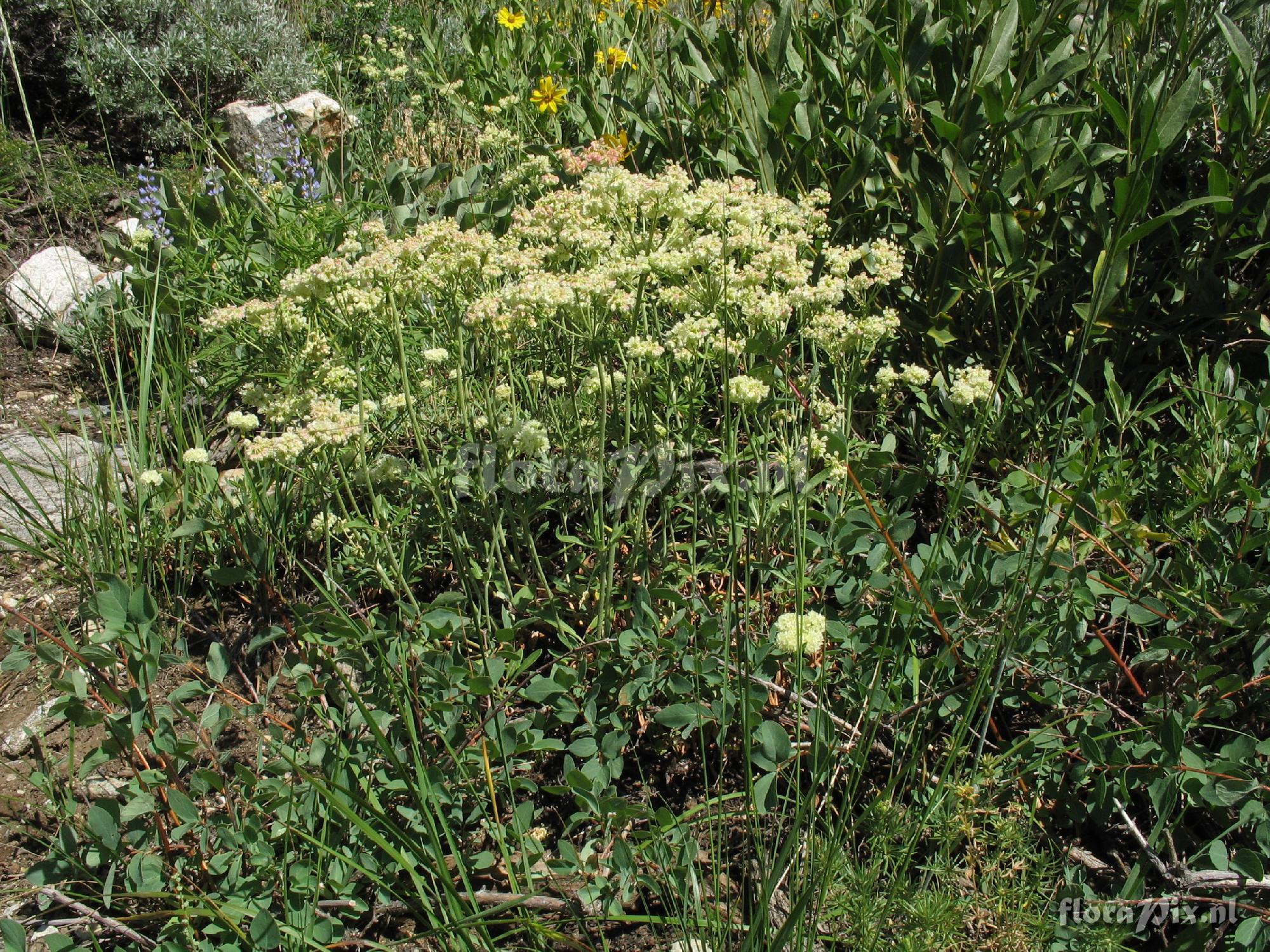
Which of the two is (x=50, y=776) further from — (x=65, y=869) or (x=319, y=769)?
(x=319, y=769)

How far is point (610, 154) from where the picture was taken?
2598mm

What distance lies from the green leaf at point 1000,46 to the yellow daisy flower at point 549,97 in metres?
2.11

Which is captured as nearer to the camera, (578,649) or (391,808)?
(391,808)

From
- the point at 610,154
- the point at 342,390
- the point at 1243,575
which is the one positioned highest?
the point at 610,154

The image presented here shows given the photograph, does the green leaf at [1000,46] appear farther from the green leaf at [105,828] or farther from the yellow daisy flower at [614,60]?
the green leaf at [105,828]

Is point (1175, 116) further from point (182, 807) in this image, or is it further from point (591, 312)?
point (182, 807)

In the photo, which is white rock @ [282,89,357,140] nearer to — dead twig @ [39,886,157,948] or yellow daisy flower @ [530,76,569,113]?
yellow daisy flower @ [530,76,569,113]

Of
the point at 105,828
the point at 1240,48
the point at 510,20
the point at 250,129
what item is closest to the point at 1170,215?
the point at 1240,48

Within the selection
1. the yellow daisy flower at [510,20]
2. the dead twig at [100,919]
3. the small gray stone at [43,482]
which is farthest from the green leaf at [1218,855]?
the yellow daisy flower at [510,20]

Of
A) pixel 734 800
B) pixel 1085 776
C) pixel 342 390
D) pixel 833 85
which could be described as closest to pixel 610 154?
pixel 833 85

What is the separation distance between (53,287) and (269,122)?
1.76 metres

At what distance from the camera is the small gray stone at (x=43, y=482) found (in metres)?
2.29

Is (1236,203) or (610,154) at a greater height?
(610,154)

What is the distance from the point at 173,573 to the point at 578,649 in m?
1.18
